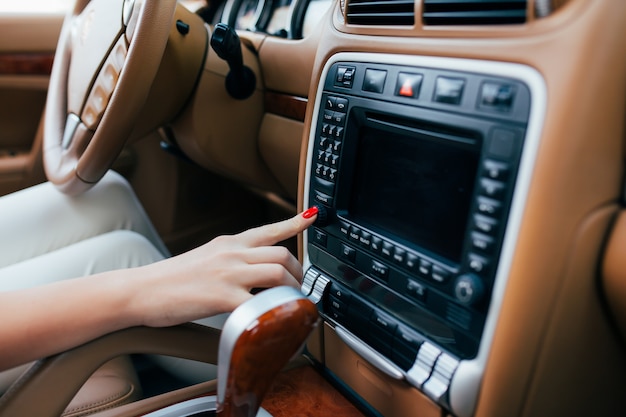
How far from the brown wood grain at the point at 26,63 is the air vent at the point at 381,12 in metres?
1.41

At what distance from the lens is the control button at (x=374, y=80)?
53 centimetres

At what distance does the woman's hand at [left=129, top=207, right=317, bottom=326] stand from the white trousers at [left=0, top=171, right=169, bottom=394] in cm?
35

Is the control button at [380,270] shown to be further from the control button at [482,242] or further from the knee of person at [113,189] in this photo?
the knee of person at [113,189]

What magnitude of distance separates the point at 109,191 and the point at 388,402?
28.2 inches

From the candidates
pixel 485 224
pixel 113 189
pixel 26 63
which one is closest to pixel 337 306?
pixel 485 224

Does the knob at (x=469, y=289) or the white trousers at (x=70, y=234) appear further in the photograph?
the white trousers at (x=70, y=234)

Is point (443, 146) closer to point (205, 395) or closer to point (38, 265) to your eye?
point (205, 395)

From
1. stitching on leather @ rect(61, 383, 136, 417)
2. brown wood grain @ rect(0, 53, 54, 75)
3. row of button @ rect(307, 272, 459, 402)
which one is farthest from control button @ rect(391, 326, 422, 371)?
brown wood grain @ rect(0, 53, 54, 75)

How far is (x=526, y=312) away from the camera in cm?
41

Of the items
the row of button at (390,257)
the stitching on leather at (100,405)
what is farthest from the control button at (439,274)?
the stitching on leather at (100,405)

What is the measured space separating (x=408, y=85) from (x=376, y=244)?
0.50 feet

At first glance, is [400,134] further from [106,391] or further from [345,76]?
[106,391]

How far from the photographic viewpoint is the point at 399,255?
0.52m

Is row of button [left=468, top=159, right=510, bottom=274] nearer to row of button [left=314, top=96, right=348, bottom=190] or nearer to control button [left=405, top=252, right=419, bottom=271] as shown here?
control button [left=405, top=252, right=419, bottom=271]
